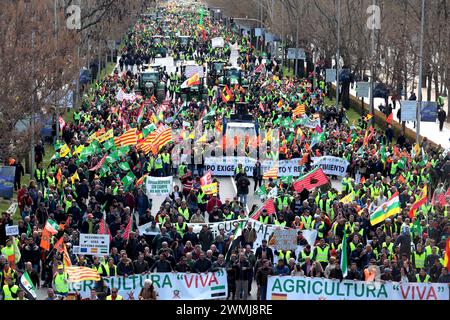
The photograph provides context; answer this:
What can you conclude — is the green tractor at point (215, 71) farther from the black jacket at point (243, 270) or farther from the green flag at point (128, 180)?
the black jacket at point (243, 270)

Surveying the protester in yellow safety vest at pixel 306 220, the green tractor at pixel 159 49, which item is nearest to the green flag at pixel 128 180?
the protester in yellow safety vest at pixel 306 220

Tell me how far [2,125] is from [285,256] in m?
14.6

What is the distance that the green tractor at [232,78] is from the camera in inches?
2403

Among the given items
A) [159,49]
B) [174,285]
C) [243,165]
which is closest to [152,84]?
[243,165]

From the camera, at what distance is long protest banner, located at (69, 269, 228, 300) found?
16411 millimetres

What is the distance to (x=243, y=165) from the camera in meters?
32.3

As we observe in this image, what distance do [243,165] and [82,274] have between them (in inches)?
642

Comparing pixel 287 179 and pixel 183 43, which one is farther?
pixel 183 43

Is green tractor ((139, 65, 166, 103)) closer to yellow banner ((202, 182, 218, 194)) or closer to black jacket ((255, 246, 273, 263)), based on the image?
yellow banner ((202, 182, 218, 194))

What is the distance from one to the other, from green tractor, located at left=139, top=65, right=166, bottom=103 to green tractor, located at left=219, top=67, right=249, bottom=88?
130 inches

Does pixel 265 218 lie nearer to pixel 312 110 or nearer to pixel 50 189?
pixel 50 189

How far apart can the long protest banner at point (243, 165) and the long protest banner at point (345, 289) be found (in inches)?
538

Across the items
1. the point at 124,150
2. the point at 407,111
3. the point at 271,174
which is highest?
the point at 407,111

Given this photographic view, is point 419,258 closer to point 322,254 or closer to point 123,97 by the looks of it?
point 322,254
